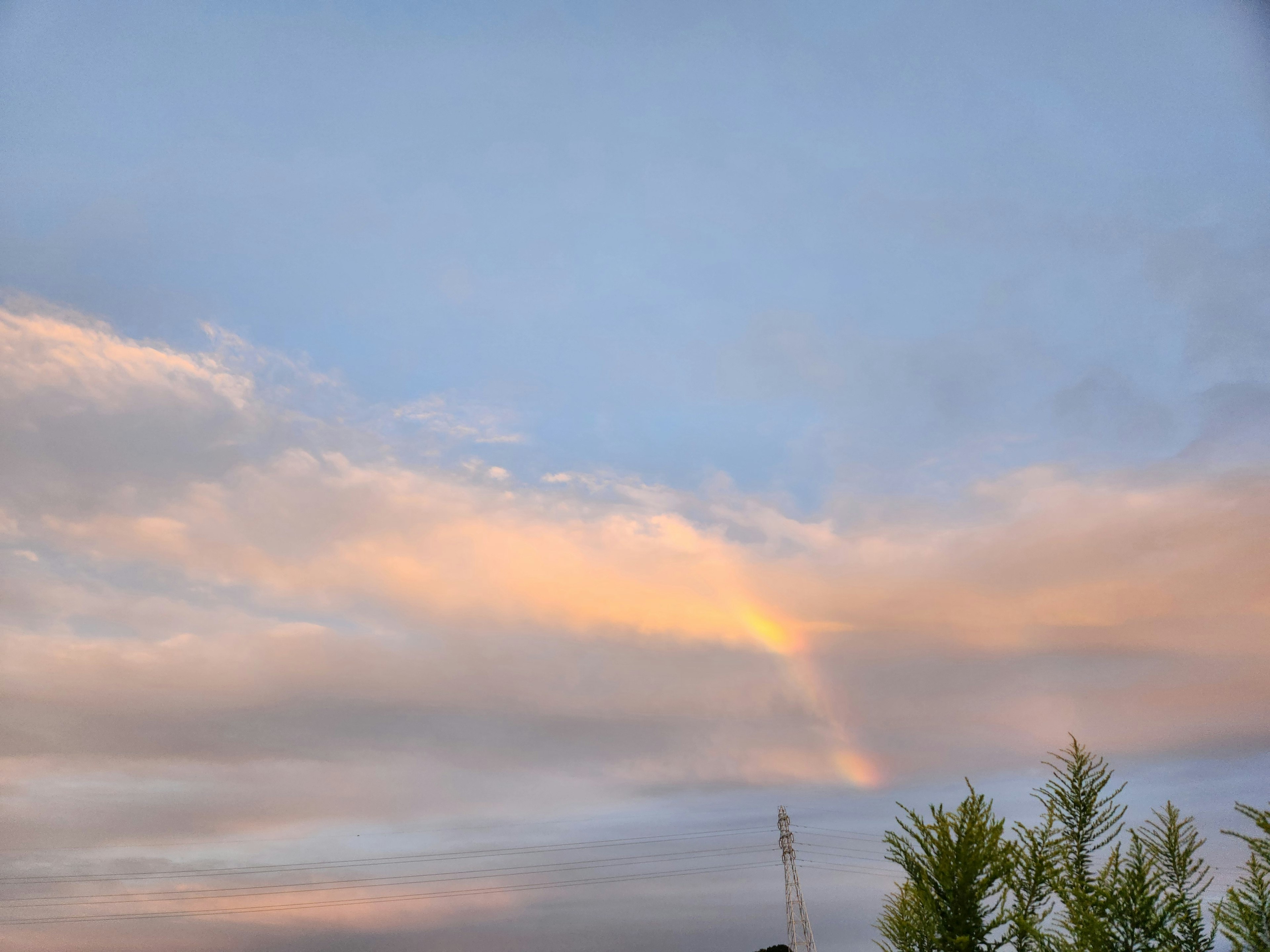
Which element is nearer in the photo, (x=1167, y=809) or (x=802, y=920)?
(x=1167, y=809)

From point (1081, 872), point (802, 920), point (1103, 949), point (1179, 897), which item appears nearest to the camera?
point (1103, 949)

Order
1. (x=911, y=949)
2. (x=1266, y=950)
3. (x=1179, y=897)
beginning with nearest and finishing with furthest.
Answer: (x=1266, y=950) < (x=1179, y=897) < (x=911, y=949)

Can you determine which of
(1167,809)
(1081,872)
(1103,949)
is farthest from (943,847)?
(1167,809)

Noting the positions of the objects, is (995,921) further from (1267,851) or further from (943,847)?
(1267,851)

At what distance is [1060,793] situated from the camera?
4219 cm

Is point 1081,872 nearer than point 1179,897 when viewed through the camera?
No

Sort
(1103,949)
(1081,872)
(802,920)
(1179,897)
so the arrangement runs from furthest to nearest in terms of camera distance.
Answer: (802,920)
(1081,872)
(1179,897)
(1103,949)

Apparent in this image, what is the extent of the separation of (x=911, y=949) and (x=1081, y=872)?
892 centimetres

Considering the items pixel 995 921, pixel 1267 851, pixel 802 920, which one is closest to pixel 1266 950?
pixel 1267 851

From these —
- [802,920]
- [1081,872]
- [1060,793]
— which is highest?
[1060,793]

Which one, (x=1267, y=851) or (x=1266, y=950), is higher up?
(x=1267, y=851)

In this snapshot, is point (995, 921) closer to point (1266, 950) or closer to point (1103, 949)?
point (1103, 949)

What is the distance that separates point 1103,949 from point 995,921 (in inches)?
129

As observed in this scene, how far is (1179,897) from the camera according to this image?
32812 millimetres
